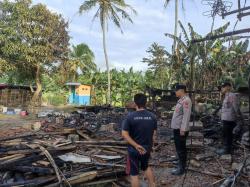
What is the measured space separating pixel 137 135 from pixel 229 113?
3878 millimetres

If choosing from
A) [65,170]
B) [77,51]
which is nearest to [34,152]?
[65,170]

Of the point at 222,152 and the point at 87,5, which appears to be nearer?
the point at 222,152

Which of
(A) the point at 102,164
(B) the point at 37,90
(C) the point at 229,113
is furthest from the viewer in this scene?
(B) the point at 37,90

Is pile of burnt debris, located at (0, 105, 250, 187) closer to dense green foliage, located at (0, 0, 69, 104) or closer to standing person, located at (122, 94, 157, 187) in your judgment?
standing person, located at (122, 94, 157, 187)

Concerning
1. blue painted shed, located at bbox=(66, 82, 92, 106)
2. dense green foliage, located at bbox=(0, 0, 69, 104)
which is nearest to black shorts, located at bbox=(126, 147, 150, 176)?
dense green foliage, located at bbox=(0, 0, 69, 104)

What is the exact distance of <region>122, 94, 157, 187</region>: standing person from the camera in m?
6.36

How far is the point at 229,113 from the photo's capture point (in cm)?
946

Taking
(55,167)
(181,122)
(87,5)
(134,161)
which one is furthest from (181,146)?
(87,5)

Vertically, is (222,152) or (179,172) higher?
(222,152)

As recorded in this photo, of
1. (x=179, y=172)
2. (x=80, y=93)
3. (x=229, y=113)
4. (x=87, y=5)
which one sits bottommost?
(x=179, y=172)

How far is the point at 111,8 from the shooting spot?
35156 mm

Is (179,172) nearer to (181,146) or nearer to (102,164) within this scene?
(181,146)

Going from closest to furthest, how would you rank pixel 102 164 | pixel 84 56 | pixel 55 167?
pixel 55 167
pixel 102 164
pixel 84 56

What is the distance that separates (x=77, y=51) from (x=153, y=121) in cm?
3809
